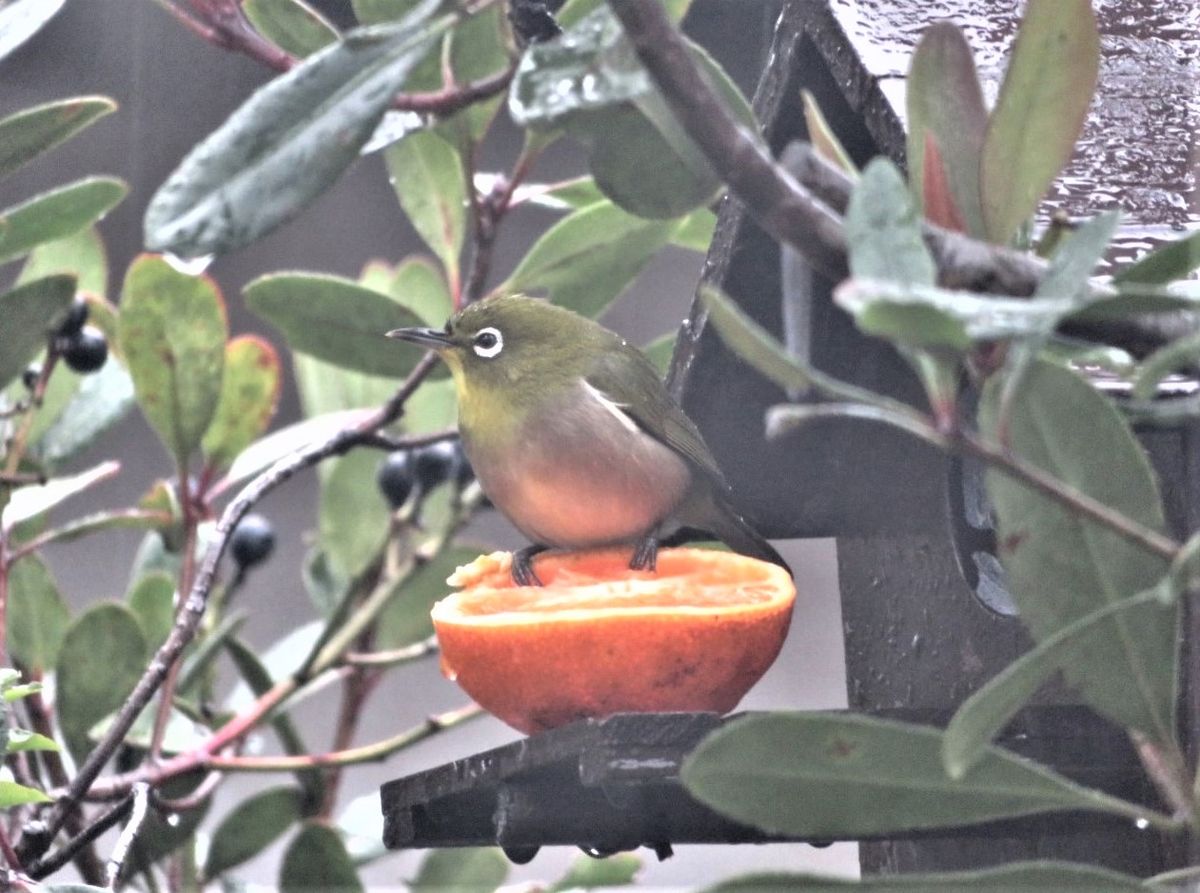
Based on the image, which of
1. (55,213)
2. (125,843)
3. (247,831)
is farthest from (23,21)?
(247,831)

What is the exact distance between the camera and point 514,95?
2.84 feet

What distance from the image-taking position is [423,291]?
7.09 ft

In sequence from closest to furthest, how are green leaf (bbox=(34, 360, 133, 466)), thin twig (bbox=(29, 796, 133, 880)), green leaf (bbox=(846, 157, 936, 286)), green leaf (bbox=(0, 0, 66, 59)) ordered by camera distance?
green leaf (bbox=(846, 157, 936, 286))
green leaf (bbox=(0, 0, 66, 59))
thin twig (bbox=(29, 796, 133, 880))
green leaf (bbox=(34, 360, 133, 466))

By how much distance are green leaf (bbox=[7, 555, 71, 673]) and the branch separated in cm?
35

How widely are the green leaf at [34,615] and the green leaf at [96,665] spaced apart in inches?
6.8

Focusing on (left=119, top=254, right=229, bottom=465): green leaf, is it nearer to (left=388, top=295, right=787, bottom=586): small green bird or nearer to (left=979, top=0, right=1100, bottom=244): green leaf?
(left=388, top=295, right=787, bottom=586): small green bird

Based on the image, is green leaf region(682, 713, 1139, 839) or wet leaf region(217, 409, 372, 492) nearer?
green leaf region(682, 713, 1139, 839)

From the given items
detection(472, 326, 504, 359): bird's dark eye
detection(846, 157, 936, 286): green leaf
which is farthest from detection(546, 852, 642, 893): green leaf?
detection(846, 157, 936, 286): green leaf

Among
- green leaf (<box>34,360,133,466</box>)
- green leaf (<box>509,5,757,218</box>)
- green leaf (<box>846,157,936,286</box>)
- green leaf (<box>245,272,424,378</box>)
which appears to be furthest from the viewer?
green leaf (<box>34,360,133,466</box>)

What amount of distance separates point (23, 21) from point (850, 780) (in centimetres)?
82

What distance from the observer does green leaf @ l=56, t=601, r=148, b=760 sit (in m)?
1.69

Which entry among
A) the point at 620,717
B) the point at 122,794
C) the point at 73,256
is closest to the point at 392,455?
the point at 73,256

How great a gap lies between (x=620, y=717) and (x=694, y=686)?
0.18m

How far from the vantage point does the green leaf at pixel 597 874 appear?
73.7 inches
